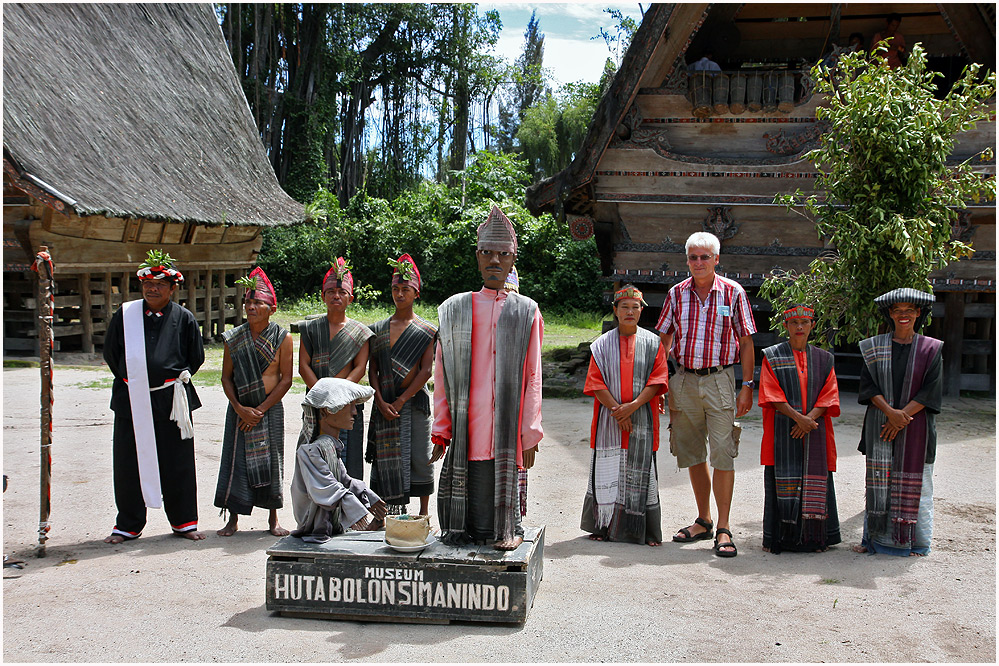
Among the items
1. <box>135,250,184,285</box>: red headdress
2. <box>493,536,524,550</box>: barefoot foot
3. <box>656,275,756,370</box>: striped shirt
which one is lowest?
<box>493,536,524,550</box>: barefoot foot

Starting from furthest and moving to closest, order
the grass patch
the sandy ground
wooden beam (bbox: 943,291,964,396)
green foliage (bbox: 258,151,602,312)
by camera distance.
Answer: green foliage (bbox: 258,151,602,312) < wooden beam (bbox: 943,291,964,396) < the grass patch < the sandy ground

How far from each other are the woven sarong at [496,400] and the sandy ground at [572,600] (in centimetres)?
54

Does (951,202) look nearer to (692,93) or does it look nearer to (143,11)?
(692,93)

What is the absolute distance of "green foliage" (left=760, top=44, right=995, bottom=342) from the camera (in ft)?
17.6

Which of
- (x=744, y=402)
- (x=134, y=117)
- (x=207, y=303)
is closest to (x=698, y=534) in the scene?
(x=744, y=402)

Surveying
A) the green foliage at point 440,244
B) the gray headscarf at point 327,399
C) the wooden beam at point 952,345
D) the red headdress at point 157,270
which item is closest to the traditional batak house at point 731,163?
the wooden beam at point 952,345

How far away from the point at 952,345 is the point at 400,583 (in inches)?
373

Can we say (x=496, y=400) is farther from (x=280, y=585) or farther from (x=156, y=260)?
(x=156, y=260)

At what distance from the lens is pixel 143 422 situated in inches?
202

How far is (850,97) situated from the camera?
5.57 meters

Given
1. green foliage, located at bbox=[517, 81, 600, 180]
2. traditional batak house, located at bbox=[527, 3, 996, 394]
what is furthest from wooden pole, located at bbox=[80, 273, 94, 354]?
green foliage, located at bbox=[517, 81, 600, 180]

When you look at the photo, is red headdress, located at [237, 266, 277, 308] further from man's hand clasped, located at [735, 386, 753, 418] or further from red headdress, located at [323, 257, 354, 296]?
man's hand clasped, located at [735, 386, 753, 418]

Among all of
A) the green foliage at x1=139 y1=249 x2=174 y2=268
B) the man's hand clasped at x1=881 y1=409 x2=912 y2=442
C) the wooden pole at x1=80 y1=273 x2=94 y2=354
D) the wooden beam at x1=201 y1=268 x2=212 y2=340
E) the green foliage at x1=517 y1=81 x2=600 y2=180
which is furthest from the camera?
the green foliage at x1=517 y1=81 x2=600 y2=180

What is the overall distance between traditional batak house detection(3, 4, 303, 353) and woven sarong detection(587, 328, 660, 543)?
8579 millimetres
